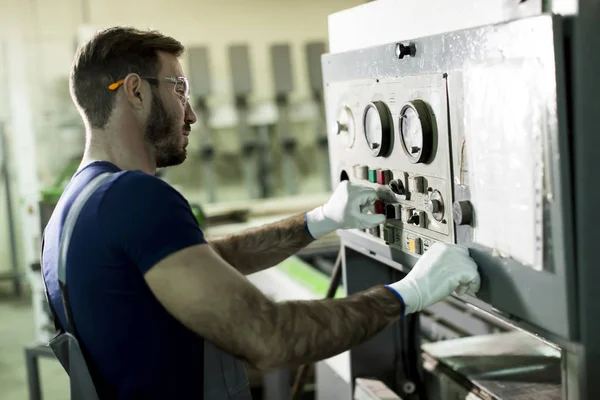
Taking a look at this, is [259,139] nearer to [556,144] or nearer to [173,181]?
[173,181]

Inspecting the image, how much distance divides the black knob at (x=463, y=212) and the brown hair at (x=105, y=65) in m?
0.65

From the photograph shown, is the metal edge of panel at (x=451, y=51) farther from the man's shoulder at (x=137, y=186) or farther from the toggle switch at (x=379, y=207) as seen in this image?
the man's shoulder at (x=137, y=186)

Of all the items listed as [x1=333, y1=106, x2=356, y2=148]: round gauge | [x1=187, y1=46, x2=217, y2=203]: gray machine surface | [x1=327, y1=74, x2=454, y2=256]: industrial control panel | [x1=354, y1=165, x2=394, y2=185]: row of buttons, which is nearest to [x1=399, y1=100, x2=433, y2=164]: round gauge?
[x1=327, y1=74, x2=454, y2=256]: industrial control panel

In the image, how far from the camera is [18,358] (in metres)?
3.97

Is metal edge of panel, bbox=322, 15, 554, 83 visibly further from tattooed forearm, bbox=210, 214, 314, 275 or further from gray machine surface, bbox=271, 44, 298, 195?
gray machine surface, bbox=271, 44, 298, 195

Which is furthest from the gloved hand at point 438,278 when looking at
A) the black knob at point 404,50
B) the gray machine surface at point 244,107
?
the gray machine surface at point 244,107

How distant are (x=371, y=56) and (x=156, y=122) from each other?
0.44 m

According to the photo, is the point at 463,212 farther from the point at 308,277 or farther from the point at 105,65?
the point at 308,277

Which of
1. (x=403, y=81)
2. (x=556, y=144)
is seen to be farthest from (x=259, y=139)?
(x=556, y=144)

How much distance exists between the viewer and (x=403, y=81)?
1.17 m

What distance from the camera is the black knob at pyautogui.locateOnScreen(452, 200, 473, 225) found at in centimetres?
100

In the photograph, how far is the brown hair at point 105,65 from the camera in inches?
49.4

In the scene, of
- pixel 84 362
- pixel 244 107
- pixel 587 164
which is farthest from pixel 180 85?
pixel 244 107

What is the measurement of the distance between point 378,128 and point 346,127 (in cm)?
19
